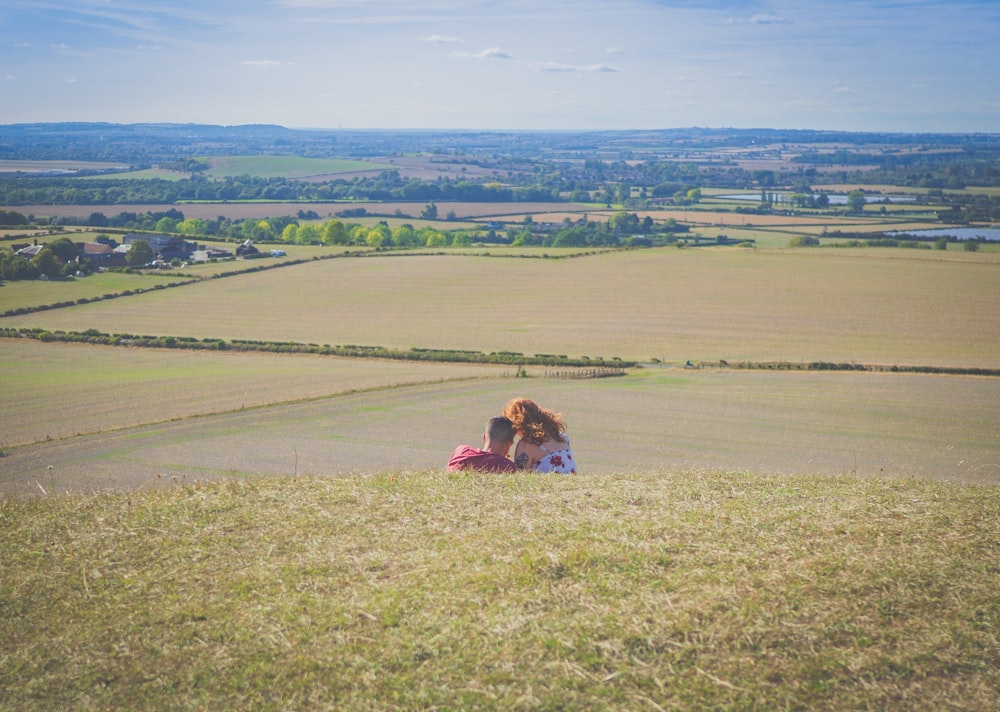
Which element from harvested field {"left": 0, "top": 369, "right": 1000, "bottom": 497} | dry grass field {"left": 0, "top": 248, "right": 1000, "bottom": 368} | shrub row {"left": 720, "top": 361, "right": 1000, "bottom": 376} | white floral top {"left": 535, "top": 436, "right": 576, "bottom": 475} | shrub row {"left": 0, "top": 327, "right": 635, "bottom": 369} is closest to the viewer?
white floral top {"left": 535, "top": 436, "right": 576, "bottom": 475}

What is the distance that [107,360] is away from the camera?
4719 centimetres

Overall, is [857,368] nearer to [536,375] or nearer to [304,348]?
[536,375]

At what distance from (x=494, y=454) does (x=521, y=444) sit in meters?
0.50

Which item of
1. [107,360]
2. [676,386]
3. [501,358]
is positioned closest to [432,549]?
[676,386]

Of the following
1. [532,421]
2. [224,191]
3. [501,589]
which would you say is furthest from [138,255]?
[224,191]

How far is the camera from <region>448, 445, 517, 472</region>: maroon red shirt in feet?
38.5

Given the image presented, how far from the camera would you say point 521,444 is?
12.2 metres

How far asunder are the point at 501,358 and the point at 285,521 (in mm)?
37819

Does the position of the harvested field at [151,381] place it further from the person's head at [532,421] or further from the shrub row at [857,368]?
the person's head at [532,421]

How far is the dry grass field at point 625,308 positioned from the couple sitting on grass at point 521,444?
116 ft

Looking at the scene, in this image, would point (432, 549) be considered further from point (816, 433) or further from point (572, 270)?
point (572, 270)

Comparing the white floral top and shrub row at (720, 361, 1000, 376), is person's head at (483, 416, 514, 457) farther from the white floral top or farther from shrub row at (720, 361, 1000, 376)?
shrub row at (720, 361, 1000, 376)

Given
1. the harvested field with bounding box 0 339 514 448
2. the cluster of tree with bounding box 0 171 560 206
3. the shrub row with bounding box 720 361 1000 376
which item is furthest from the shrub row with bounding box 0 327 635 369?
the cluster of tree with bounding box 0 171 560 206

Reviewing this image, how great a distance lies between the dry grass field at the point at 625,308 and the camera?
50.6 meters
